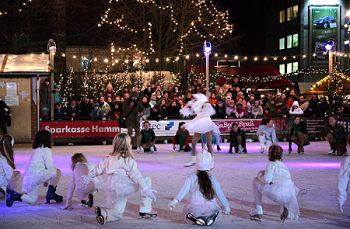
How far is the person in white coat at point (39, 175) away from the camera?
10.3 m

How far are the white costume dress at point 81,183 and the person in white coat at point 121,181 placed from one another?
738 mm

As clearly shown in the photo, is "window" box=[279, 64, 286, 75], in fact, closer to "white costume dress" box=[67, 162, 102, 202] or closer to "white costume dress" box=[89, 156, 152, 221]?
"white costume dress" box=[67, 162, 102, 202]

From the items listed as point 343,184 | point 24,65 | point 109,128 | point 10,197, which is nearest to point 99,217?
point 10,197

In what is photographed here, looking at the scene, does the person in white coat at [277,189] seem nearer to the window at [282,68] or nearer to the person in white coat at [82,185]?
the person in white coat at [82,185]

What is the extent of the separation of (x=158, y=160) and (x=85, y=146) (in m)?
6.82

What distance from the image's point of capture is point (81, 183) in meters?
9.88

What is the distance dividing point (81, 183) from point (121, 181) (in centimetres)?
119

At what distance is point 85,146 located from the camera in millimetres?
24141

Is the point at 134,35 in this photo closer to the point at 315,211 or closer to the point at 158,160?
the point at 158,160

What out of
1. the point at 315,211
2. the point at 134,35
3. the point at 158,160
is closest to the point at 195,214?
the point at 315,211

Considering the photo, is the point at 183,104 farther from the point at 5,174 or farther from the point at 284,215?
the point at 284,215

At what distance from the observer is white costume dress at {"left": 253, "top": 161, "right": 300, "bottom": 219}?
881 cm

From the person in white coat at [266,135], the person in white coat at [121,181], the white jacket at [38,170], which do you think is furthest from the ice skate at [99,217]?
the person in white coat at [266,135]

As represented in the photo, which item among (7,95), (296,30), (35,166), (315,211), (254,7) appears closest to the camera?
(315,211)
